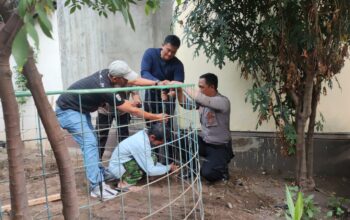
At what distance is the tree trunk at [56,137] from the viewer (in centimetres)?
146

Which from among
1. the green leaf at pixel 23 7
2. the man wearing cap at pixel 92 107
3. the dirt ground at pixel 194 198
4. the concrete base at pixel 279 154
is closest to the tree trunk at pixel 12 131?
the green leaf at pixel 23 7

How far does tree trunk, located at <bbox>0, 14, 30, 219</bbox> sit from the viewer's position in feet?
4.34

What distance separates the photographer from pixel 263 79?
4539 mm

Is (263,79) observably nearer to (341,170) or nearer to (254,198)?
(254,198)

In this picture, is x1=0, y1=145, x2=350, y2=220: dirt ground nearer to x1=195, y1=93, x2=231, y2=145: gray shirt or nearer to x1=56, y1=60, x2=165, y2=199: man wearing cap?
x1=56, y1=60, x2=165, y2=199: man wearing cap

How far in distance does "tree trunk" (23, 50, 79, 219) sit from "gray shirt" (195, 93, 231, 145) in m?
3.28

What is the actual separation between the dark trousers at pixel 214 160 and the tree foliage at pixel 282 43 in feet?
2.55

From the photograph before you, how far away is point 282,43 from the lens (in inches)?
155

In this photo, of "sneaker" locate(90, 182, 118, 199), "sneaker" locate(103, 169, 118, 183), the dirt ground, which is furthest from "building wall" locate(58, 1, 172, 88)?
"sneaker" locate(90, 182, 118, 199)

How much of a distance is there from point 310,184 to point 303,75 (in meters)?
1.27

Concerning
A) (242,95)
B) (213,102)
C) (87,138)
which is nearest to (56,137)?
(87,138)

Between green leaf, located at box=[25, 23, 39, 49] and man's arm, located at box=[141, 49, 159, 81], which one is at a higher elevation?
man's arm, located at box=[141, 49, 159, 81]

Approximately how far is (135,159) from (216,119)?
1.22 m

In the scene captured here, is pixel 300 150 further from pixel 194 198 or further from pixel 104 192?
pixel 104 192
